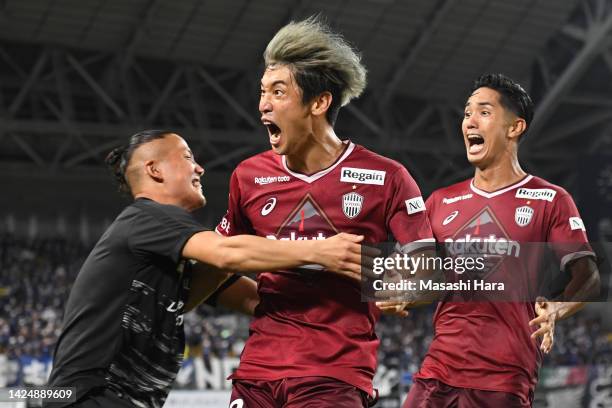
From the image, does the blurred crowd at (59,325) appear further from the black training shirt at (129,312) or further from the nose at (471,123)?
the black training shirt at (129,312)

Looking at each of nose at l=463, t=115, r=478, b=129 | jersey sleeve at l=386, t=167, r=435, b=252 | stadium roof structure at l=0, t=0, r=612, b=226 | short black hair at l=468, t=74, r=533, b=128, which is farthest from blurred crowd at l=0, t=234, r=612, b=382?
jersey sleeve at l=386, t=167, r=435, b=252

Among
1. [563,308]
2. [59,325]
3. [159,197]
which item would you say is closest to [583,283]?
[563,308]

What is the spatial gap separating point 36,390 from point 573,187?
26312 millimetres

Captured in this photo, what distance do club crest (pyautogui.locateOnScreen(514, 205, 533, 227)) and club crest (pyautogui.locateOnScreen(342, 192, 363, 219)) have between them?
1.41 meters

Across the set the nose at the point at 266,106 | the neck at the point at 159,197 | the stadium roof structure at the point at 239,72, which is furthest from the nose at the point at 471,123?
the stadium roof structure at the point at 239,72

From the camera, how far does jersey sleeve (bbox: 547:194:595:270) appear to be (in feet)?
17.1

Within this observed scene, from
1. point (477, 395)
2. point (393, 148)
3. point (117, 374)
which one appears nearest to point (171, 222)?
point (117, 374)

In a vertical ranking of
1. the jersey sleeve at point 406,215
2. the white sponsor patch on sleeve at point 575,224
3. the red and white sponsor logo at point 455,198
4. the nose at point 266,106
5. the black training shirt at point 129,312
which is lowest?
the black training shirt at point 129,312

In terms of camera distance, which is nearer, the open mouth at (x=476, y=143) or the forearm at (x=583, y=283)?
the forearm at (x=583, y=283)

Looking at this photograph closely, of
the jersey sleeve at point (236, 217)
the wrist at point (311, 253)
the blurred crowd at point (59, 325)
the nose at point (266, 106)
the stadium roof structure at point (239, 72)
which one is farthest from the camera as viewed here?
the stadium roof structure at point (239, 72)

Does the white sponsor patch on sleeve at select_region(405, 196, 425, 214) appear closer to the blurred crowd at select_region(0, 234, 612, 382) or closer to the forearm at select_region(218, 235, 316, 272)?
the forearm at select_region(218, 235, 316, 272)

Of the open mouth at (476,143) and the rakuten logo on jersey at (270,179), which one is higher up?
the open mouth at (476,143)

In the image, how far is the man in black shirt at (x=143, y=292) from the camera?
391 centimetres

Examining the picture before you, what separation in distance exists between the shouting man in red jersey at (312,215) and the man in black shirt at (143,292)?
0.42m
